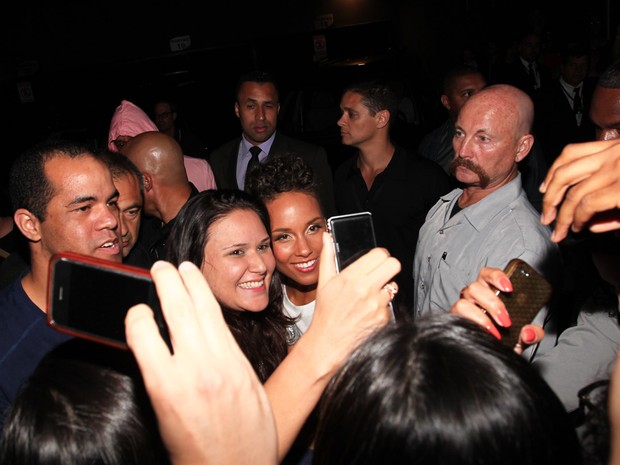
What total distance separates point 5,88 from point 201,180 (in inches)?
411

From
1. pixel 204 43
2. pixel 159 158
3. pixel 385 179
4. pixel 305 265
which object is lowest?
pixel 305 265

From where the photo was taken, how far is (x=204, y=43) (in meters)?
13.7

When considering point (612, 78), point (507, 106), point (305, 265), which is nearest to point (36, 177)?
point (305, 265)

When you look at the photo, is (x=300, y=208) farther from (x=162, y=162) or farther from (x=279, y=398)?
(x=279, y=398)

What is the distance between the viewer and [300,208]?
264 cm

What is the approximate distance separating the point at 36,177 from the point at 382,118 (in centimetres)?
282

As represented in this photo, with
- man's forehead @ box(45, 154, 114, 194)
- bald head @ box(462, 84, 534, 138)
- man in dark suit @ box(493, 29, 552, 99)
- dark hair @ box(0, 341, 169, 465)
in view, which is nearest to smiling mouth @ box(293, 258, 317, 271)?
man's forehead @ box(45, 154, 114, 194)

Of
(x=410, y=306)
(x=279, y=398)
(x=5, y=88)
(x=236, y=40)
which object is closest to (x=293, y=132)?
(x=410, y=306)

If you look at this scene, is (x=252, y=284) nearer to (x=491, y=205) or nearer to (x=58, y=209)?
(x=58, y=209)

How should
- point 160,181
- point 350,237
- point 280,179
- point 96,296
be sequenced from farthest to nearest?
point 160,181, point 280,179, point 350,237, point 96,296

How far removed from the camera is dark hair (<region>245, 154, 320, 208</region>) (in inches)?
106

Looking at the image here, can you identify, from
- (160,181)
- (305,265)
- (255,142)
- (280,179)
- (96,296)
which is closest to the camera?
(96,296)

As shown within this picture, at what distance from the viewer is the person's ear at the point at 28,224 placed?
7.27 feet

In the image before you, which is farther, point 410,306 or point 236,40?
point 236,40
